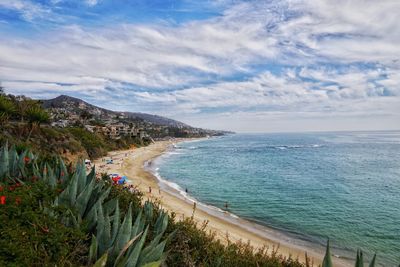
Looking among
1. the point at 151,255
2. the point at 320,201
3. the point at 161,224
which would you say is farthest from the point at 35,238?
the point at 320,201

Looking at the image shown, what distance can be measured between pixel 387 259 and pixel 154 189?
1895 cm

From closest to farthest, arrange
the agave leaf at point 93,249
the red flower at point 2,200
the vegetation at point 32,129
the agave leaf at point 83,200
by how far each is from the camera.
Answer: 1. the agave leaf at point 93,249
2. the red flower at point 2,200
3. the agave leaf at point 83,200
4. the vegetation at point 32,129

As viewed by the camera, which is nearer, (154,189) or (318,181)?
(154,189)

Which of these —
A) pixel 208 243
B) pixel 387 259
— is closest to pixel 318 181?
pixel 387 259

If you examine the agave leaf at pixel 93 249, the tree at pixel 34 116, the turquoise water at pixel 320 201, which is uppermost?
the tree at pixel 34 116

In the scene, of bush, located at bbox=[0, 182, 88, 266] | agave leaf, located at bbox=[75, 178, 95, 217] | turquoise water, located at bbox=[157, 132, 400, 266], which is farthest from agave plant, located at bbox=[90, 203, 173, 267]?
turquoise water, located at bbox=[157, 132, 400, 266]

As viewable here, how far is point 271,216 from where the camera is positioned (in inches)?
803

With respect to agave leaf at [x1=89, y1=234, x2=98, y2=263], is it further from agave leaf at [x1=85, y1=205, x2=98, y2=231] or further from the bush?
agave leaf at [x1=85, y1=205, x2=98, y2=231]

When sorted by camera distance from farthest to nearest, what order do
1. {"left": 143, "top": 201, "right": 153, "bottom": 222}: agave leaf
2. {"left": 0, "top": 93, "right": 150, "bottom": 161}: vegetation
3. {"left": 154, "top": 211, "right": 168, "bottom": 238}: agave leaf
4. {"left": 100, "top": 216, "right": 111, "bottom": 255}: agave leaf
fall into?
1. {"left": 0, "top": 93, "right": 150, "bottom": 161}: vegetation
2. {"left": 143, "top": 201, "right": 153, "bottom": 222}: agave leaf
3. {"left": 154, "top": 211, "right": 168, "bottom": 238}: agave leaf
4. {"left": 100, "top": 216, "right": 111, "bottom": 255}: agave leaf

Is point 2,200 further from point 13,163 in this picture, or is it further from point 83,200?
point 13,163

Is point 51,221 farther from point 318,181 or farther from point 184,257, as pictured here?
point 318,181

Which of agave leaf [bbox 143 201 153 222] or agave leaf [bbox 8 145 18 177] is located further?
agave leaf [bbox 8 145 18 177]

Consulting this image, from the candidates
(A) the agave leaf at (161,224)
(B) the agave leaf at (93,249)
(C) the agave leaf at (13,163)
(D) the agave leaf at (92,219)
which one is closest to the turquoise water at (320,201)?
(A) the agave leaf at (161,224)

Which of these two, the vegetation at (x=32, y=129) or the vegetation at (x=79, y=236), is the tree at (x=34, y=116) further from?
the vegetation at (x=79, y=236)
